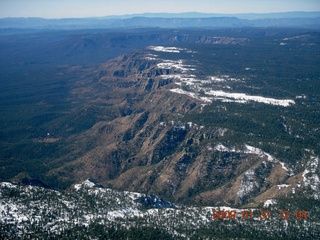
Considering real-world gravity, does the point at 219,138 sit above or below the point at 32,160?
above

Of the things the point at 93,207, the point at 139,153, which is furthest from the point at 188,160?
the point at 93,207

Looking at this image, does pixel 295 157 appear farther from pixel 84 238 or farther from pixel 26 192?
pixel 26 192
